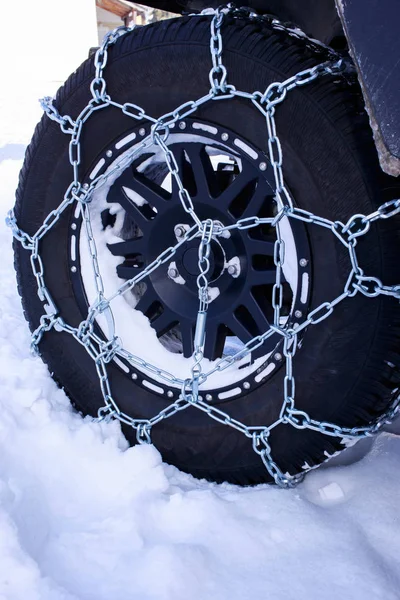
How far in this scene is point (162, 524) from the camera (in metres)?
1.30

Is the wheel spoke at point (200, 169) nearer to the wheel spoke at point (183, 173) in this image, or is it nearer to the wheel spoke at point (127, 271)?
the wheel spoke at point (183, 173)

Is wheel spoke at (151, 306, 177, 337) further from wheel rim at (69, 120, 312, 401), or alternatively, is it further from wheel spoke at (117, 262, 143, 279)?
wheel spoke at (117, 262, 143, 279)

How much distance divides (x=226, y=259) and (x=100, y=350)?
0.45m

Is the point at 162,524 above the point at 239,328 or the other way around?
the other way around

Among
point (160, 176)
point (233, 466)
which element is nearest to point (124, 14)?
point (160, 176)

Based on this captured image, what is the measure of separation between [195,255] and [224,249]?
0.08 meters

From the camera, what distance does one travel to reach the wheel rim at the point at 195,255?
135 centimetres

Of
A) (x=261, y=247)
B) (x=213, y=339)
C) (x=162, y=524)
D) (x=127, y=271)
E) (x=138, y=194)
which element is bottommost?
(x=162, y=524)

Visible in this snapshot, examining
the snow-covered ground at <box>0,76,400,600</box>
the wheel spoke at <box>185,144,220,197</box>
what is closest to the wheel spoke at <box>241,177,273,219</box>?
the wheel spoke at <box>185,144,220,197</box>

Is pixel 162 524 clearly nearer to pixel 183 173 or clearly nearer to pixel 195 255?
pixel 195 255

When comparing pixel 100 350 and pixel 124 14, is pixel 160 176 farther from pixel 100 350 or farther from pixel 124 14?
pixel 124 14

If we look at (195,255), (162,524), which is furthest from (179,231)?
(162,524)

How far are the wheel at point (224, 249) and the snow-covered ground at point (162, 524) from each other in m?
0.12

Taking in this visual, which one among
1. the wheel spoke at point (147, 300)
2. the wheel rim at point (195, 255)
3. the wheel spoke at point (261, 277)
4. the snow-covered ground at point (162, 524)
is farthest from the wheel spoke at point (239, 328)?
the snow-covered ground at point (162, 524)
